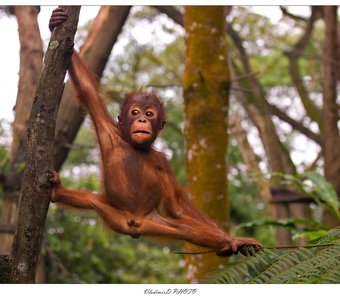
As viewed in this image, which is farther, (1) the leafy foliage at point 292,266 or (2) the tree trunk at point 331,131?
(2) the tree trunk at point 331,131

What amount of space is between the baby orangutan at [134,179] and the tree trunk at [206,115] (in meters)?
1.21

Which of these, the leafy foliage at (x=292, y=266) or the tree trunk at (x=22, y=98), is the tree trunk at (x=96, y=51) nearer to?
the tree trunk at (x=22, y=98)

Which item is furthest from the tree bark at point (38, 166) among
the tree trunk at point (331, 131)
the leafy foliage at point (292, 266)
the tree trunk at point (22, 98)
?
the tree trunk at point (331, 131)

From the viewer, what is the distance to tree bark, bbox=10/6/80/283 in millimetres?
2256

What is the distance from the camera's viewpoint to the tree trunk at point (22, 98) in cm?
491

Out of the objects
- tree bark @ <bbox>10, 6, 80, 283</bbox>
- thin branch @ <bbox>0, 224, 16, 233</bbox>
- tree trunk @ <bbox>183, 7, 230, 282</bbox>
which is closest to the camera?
tree bark @ <bbox>10, 6, 80, 283</bbox>

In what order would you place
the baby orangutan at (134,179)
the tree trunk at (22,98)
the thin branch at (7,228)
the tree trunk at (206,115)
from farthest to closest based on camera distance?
the tree trunk at (22,98)
the thin branch at (7,228)
the tree trunk at (206,115)
the baby orangutan at (134,179)

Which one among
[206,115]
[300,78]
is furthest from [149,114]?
[300,78]

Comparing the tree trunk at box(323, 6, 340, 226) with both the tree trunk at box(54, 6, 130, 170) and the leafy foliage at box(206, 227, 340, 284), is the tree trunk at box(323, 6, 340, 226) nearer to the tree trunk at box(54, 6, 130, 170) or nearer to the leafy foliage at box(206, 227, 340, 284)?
the tree trunk at box(54, 6, 130, 170)

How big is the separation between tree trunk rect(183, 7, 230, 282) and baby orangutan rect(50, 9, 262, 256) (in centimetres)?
121

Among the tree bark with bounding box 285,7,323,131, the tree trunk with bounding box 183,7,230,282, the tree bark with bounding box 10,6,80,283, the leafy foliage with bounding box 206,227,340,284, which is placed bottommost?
the leafy foliage with bounding box 206,227,340,284

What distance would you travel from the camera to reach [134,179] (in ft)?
9.28

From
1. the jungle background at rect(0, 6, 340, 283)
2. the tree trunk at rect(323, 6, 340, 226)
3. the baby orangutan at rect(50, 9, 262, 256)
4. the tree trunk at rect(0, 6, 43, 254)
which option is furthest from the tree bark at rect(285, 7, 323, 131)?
the baby orangutan at rect(50, 9, 262, 256)

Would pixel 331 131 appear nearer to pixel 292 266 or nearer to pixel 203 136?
pixel 203 136
